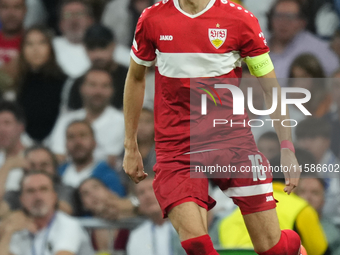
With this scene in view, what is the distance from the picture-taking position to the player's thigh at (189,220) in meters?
3.37

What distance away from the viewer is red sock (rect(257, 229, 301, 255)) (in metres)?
3.67

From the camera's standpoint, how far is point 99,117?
630 centimetres

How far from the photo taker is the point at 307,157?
5.53m

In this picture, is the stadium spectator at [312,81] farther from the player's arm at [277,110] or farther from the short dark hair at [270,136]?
the player's arm at [277,110]

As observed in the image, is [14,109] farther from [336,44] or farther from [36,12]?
[336,44]

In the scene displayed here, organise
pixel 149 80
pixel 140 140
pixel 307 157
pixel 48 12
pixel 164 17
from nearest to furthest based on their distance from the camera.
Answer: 1. pixel 164 17
2. pixel 307 157
3. pixel 140 140
4. pixel 149 80
5. pixel 48 12

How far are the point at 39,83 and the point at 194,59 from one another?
3388 mm

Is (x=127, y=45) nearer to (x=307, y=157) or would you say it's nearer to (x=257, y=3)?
(x=257, y=3)

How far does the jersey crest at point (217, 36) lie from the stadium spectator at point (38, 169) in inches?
117

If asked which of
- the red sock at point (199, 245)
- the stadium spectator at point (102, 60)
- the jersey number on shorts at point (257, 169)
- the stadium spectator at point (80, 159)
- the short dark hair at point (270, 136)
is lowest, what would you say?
the stadium spectator at point (80, 159)

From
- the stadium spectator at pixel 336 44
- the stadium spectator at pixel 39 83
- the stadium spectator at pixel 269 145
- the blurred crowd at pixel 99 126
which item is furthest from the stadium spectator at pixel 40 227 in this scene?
the stadium spectator at pixel 336 44

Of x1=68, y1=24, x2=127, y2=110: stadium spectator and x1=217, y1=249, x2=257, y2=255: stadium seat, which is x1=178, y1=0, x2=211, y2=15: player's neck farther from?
x1=68, y1=24, x2=127, y2=110: stadium spectator

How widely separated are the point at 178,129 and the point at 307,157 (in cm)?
230

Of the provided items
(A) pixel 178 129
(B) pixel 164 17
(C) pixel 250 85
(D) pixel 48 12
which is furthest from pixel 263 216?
(D) pixel 48 12
